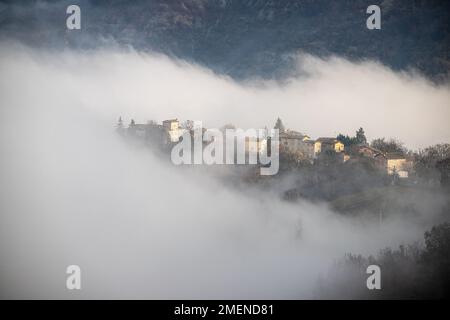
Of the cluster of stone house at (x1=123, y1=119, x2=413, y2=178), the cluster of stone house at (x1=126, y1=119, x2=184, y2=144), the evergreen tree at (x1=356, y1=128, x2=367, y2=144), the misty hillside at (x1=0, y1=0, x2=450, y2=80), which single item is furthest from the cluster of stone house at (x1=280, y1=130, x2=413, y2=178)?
the cluster of stone house at (x1=126, y1=119, x2=184, y2=144)

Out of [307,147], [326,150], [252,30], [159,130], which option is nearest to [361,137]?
[326,150]

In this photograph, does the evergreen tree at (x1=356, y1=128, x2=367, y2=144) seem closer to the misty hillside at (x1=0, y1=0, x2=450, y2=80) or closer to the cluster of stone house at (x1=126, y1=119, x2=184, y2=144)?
the misty hillside at (x1=0, y1=0, x2=450, y2=80)

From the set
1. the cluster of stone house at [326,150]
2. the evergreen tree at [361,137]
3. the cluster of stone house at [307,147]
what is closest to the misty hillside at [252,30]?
the evergreen tree at [361,137]

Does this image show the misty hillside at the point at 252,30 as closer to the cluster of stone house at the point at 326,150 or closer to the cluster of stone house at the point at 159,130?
the cluster of stone house at the point at 159,130

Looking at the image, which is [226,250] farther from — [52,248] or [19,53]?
[19,53]

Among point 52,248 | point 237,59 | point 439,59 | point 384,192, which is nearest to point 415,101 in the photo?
point 439,59

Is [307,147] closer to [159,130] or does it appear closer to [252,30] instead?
[252,30]
